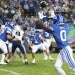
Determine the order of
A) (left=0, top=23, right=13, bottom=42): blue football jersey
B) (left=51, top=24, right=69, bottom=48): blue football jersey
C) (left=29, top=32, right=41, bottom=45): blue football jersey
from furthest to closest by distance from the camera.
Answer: (left=29, top=32, right=41, bottom=45): blue football jersey, (left=0, top=23, right=13, bottom=42): blue football jersey, (left=51, top=24, right=69, bottom=48): blue football jersey

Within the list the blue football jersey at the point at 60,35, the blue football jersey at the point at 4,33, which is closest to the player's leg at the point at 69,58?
the blue football jersey at the point at 60,35

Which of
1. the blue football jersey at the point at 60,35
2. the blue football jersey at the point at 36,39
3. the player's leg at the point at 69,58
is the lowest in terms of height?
the player's leg at the point at 69,58

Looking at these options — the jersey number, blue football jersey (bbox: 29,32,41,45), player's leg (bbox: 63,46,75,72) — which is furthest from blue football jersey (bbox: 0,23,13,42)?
player's leg (bbox: 63,46,75,72)

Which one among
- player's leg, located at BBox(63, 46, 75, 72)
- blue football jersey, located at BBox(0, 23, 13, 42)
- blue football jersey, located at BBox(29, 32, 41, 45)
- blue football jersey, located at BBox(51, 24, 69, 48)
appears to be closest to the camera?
player's leg, located at BBox(63, 46, 75, 72)

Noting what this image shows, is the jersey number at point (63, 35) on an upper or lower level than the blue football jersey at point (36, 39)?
lower

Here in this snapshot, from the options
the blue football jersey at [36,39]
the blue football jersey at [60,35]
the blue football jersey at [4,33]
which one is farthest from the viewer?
the blue football jersey at [36,39]

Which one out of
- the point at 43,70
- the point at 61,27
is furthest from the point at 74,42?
the point at 61,27

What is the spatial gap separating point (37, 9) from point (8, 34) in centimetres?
1027

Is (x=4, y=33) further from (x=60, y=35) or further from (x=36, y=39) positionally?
(x=60, y=35)

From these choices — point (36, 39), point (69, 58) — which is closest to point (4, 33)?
point (36, 39)

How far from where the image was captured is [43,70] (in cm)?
1389

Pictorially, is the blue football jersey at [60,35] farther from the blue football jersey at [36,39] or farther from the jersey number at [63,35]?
the blue football jersey at [36,39]

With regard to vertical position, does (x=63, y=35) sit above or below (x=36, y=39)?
below

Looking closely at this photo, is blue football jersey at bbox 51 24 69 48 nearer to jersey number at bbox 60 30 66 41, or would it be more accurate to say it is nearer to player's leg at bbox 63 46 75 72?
jersey number at bbox 60 30 66 41
